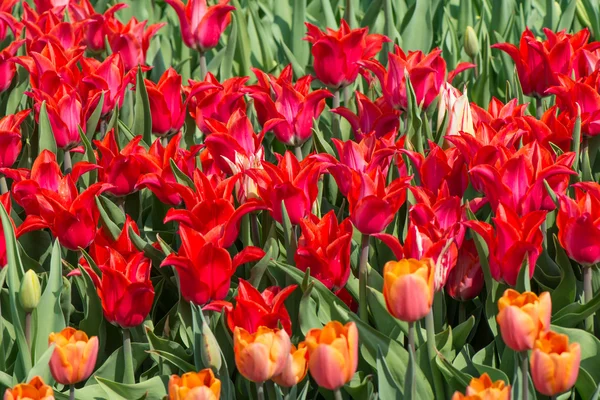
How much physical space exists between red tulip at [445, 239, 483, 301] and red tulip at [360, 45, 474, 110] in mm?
630

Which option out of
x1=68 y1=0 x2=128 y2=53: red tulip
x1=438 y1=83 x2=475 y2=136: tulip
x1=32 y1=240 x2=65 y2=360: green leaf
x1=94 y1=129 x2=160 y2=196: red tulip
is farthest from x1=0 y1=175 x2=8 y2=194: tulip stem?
x1=438 y1=83 x2=475 y2=136: tulip

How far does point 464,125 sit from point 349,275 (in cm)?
50

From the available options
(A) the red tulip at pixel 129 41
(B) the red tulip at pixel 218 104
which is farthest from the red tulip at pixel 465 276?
(A) the red tulip at pixel 129 41

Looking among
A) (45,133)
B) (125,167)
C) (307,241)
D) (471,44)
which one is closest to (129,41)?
(45,133)

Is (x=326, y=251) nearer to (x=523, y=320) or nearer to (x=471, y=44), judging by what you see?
(x=523, y=320)

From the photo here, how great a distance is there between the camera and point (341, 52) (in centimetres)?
245

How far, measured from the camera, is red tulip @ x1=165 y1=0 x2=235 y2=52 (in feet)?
9.09

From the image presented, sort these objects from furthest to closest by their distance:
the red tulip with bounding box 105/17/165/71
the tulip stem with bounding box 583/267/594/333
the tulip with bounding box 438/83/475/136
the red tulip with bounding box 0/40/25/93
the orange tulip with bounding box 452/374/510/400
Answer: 1. the red tulip with bounding box 105/17/165/71
2. the red tulip with bounding box 0/40/25/93
3. the tulip with bounding box 438/83/475/136
4. the tulip stem with bounding box 583/267/594/333
5. the orange tulip with bounding box 452/374/510/400

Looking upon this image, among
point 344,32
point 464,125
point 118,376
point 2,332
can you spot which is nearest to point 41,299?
point 2,332

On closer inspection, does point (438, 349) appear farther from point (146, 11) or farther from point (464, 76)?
point (146, 11)

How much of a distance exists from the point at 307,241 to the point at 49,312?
0.52 metres

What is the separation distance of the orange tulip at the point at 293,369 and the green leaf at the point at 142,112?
1140 millimetres

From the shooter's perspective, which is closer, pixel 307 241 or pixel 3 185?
pixel 307 241

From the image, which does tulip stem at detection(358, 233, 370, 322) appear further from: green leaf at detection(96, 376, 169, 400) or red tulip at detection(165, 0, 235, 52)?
red tulip at detection(165, 0, 235, 52)
